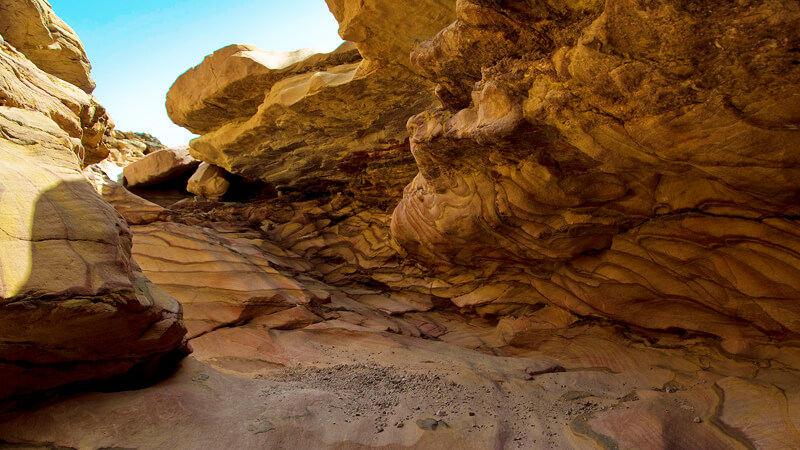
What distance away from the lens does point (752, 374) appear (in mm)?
4035

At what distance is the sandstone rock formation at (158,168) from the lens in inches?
491

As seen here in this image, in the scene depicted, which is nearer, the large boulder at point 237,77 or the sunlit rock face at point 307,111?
the sunlit rock face at point 307,111

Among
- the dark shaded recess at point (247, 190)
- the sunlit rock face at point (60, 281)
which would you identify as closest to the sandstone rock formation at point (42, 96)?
the sunlit rock face at point (60, 281)

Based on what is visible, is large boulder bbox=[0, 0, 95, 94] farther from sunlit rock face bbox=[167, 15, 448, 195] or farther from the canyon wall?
the canyon wall

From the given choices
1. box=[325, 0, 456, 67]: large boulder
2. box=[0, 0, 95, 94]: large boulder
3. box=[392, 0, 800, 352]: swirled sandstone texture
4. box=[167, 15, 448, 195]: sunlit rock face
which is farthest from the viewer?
box=[0, 0, 95, 94]: large boulder

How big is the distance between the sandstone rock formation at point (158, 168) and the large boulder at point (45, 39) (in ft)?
10.5

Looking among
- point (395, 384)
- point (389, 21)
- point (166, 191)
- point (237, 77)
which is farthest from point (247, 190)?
point (395, 384)

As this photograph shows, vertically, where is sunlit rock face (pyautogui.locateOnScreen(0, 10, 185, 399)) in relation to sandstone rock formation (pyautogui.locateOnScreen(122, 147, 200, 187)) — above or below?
below

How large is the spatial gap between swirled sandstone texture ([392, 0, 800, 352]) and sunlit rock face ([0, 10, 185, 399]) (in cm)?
337

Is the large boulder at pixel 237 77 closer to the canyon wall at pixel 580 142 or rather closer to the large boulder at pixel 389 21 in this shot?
the canyon wall at pixel 580 142

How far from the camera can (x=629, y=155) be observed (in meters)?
3.52

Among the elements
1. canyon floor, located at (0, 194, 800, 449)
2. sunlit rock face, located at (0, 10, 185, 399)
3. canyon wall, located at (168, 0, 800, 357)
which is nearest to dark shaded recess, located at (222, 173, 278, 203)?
canyon wall, located at (168, 0, 800, 357)

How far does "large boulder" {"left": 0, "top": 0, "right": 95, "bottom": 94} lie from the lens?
318 inches

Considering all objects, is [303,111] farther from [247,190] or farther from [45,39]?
[45,39]
